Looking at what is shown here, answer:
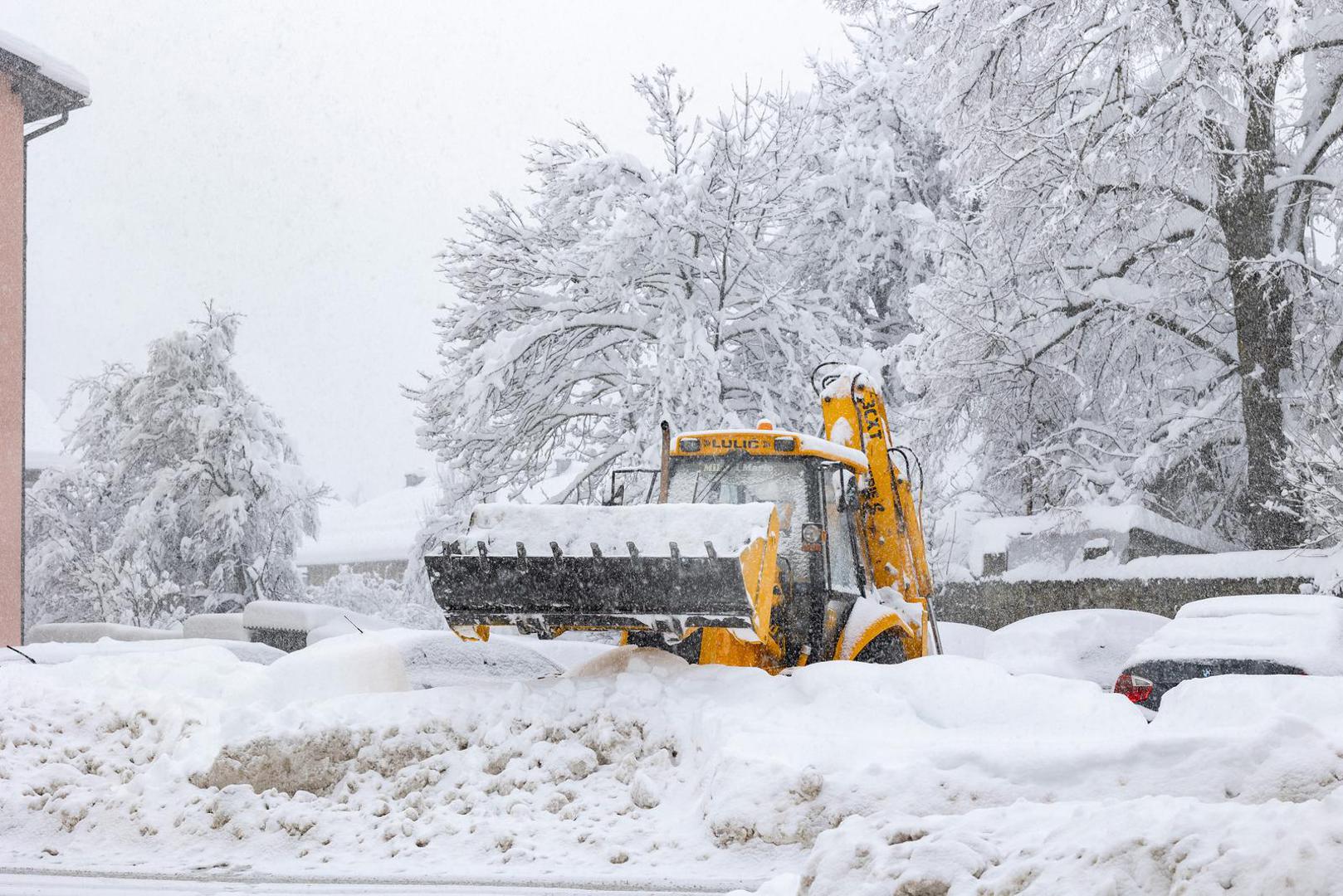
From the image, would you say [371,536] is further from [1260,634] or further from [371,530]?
[1260,634]

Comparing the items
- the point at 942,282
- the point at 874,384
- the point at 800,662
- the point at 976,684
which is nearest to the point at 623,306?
the point at 942,282

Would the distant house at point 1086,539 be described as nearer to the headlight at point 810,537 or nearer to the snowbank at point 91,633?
the headlight at point 810,537

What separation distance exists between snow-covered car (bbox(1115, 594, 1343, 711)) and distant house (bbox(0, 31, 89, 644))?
674 inches

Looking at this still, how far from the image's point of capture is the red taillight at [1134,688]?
853cm

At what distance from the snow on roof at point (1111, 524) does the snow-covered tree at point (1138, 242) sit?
0.60 metres

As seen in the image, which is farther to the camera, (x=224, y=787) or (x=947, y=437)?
(x=947, y=437)

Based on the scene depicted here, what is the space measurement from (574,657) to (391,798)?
468cm

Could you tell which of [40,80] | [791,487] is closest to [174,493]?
[40,80]

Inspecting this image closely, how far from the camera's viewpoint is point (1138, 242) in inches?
685

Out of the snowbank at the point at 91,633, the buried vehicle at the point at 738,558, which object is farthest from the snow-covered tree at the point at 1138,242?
the snowbank at the point at 91,633

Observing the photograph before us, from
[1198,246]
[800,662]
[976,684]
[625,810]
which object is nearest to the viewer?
[625,810]

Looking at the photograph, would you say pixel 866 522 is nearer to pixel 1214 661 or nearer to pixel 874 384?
pixel 874 384

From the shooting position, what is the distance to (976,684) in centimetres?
789

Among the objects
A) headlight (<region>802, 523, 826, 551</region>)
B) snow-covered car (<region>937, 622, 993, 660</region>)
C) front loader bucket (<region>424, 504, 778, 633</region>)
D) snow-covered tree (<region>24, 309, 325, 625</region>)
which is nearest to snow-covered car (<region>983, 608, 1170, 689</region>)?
snow-covered car (<region>937, 622, 993, 660</region>)
